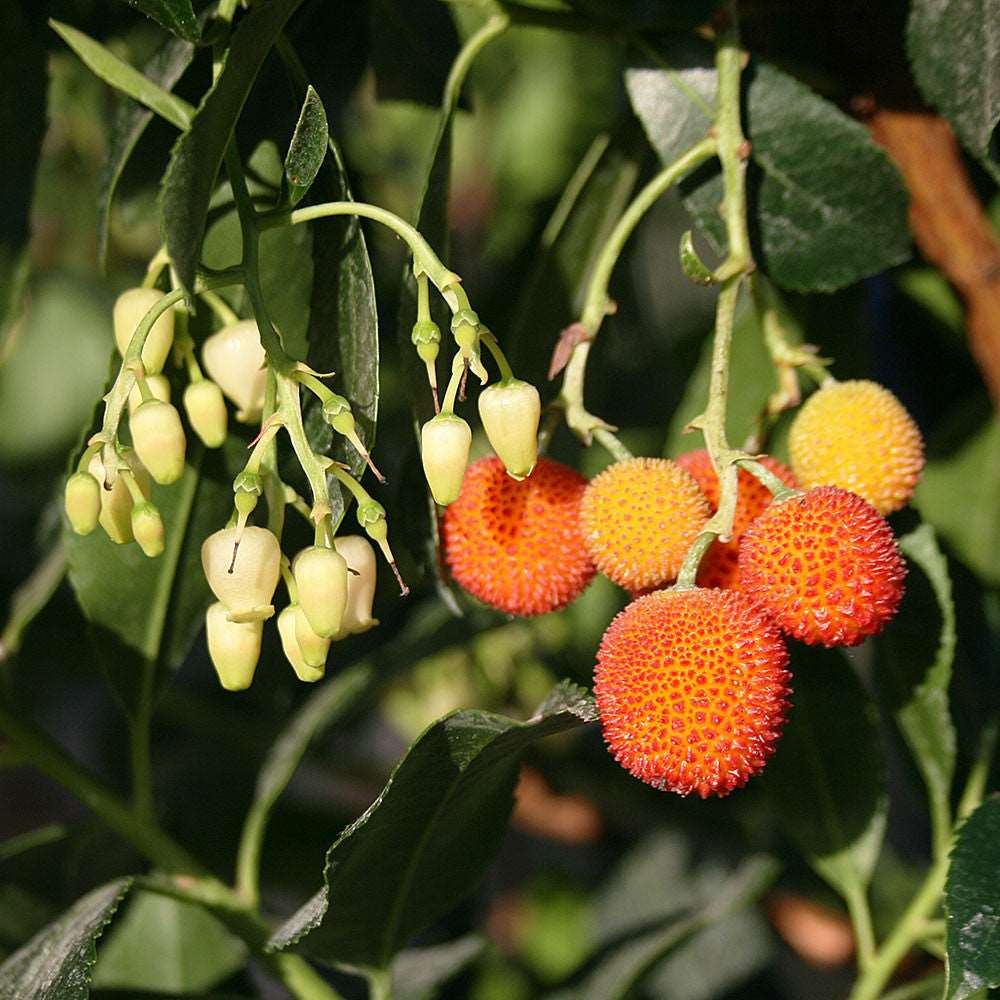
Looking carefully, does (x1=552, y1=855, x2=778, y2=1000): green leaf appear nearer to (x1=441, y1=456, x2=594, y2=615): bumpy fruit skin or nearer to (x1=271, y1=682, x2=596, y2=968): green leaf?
(x1=271, y1=682, x2=596, y2=968): green leaf

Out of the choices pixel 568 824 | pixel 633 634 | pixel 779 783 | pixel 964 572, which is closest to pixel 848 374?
pixel 964 572

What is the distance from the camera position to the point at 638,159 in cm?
101

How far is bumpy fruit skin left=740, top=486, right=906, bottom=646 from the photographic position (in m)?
0.69

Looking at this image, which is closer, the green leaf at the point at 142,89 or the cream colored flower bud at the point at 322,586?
the cream colored flower bud at the point at 322,586

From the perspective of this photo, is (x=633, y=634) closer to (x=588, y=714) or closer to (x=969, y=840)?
(x=588, y=714)

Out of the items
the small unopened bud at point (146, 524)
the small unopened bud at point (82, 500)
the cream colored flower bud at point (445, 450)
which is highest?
the cream colored flower bud at point (445, 450)

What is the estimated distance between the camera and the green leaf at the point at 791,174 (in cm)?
85

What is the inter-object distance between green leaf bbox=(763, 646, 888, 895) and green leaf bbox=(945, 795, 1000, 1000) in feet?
0.74

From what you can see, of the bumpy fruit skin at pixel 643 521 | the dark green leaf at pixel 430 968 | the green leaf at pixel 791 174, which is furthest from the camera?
the dark green leaf at pixel 430 968

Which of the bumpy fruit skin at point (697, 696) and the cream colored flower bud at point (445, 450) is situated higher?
the cream colored flower bud at point (445, 450)

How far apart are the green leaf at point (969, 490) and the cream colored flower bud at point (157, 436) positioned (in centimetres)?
74

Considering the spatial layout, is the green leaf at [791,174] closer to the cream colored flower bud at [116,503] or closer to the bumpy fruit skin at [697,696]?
the bumpy fruit skin at [697,696]

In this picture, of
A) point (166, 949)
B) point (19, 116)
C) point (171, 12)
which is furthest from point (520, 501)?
point (166, 949)

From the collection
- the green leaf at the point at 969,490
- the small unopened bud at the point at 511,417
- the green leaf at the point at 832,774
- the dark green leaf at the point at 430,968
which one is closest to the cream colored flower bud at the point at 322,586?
the small unopened bud at the point at 511,417
